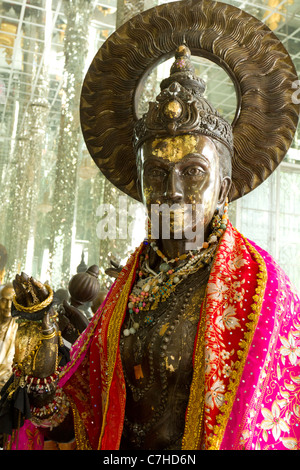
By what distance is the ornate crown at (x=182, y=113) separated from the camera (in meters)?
1.55

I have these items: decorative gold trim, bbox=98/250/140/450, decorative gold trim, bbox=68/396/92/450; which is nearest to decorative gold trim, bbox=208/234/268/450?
decorative gold trim, bbox=98/250/140/450

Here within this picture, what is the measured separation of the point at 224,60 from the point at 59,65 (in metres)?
9.60

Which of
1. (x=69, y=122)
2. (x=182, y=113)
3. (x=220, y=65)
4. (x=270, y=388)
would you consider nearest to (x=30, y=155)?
(x=69, y=122)

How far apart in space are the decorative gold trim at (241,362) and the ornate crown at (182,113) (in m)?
0.50

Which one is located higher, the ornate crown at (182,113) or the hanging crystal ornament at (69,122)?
the hanging crystal ornament at (69,122)

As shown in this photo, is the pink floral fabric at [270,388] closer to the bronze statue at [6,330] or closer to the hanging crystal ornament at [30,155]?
the bronze statue at [6,330]

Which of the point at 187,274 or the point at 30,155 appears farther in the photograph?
the point at 30,155

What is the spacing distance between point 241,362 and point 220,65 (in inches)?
43.0

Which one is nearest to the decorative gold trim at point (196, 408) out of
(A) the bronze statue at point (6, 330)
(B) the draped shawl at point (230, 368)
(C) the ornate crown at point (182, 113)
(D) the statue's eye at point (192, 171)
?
(B) the draped shawl at point (230, 368)

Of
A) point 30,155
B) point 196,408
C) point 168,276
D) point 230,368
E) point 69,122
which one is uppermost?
point 30,155

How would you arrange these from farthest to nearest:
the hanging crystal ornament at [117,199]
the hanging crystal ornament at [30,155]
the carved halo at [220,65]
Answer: the hanging crystal ornament at [30,155] → the hanging crystal ornament at [117,199] → the carved halo at [220,65]

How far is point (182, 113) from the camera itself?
1566 millimetres

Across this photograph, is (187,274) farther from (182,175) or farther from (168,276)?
(182,175)

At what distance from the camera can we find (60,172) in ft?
21.6
